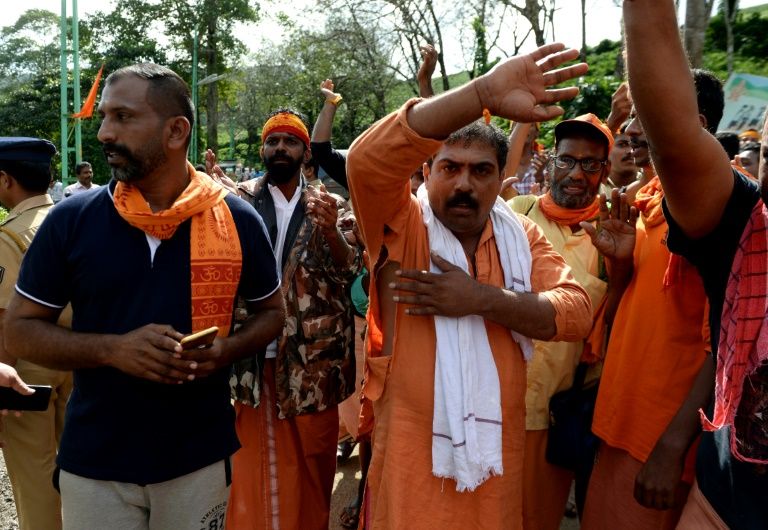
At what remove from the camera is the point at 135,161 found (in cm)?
224

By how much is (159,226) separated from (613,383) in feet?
5.78

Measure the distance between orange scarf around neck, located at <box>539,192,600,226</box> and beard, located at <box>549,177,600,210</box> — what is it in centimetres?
2

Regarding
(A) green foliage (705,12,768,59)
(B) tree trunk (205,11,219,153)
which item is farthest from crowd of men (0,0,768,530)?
(B) tree trunk (205,11,219,153)

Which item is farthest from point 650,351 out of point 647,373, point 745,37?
point 745,37

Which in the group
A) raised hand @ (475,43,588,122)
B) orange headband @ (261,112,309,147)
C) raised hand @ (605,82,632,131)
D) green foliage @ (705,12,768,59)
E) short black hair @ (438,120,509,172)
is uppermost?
green foliage @ (705,12,768,59)

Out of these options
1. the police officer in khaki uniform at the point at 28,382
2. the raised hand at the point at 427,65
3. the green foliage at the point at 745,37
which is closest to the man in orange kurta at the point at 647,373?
the raised hand at the point at 427,65

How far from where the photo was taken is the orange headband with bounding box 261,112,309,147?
398 cm

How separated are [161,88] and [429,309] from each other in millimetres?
1198

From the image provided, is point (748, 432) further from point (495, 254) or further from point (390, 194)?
point (390, 194)

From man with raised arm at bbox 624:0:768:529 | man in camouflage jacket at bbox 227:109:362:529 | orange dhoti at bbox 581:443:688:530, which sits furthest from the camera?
man in camouflage jacket at bbox 227:109:362:529

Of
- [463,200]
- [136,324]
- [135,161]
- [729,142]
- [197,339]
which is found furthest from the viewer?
[729,142]

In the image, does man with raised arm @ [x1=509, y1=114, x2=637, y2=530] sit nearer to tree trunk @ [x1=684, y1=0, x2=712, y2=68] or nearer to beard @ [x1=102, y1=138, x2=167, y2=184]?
beard @ [x1=102, y1=138, x2=167, y2=184]

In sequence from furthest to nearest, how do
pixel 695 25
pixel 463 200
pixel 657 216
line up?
pixel 695 25 → pixel 657 216 → pixel 463 200

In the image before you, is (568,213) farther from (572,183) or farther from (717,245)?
(717,245)
